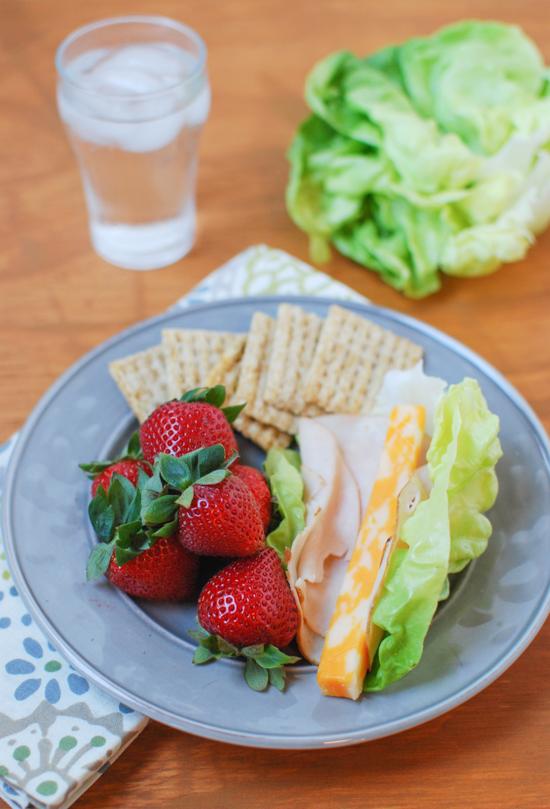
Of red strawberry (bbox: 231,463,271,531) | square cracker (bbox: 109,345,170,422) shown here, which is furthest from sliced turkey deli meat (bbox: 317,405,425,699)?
square cracker (bbox: 109,345,170,422)

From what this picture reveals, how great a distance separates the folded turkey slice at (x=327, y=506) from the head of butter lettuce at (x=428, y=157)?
Answer: 0.48 m

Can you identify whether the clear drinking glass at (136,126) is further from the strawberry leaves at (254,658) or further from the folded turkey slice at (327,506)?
the strawberry leaves at (254,658)

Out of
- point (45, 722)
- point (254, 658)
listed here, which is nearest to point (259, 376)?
point (254, 658)

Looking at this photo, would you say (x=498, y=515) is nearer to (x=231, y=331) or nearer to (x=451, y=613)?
(x=451, y=613)

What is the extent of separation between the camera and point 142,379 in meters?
1.43

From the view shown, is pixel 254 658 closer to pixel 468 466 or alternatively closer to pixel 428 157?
pixel 468 466

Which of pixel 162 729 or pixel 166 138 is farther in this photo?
pixel 166 138

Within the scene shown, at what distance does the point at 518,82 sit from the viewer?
1885mm

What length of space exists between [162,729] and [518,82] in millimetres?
1448

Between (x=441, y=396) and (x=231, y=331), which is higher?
(x=441, y=396)

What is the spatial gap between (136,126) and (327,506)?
756mm

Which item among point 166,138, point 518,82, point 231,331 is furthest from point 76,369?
point 518,82

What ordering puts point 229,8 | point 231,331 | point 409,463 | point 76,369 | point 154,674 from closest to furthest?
point 154,674 → point 409,463 → point 76,369 → point 231,331 → point 229,8

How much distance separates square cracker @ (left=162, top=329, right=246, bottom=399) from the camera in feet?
4.66
